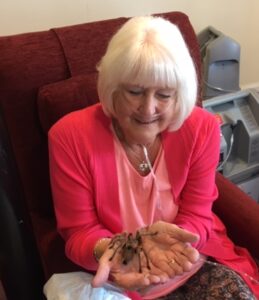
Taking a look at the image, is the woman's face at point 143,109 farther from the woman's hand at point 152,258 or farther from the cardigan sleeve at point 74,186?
the woman's hand at point 152,258

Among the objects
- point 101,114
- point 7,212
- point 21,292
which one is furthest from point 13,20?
point 21,292

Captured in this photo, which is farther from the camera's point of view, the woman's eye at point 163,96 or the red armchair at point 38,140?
the red armchair at point 38,140

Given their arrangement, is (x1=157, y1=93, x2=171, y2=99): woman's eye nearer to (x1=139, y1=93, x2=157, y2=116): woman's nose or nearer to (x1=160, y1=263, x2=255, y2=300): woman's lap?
(x1=139, y1=93, x2=157, y2=116): woman's nose

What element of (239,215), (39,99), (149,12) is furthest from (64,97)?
(149,12)

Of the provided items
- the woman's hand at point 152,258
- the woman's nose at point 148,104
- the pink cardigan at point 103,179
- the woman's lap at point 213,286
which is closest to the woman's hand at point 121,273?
the woman's hand at point 152,258

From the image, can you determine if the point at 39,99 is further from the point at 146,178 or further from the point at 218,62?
the point at 218,62

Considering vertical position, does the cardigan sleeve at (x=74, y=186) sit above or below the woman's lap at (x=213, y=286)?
above

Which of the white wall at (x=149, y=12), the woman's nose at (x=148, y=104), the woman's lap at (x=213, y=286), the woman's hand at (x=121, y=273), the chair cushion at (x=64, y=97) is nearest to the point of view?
the woman's hand at (x=121, y=273)
